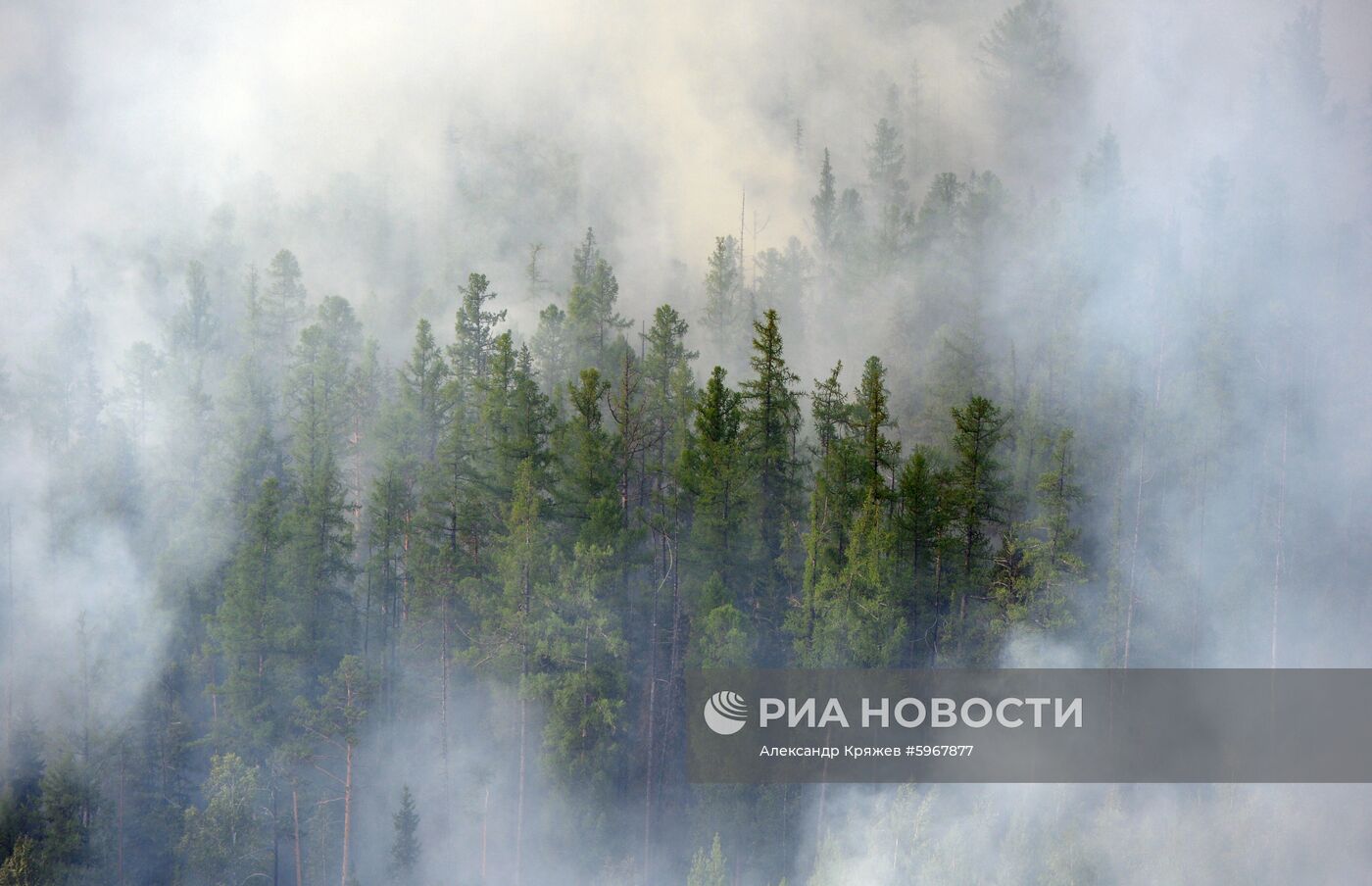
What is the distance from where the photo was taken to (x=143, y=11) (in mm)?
90375

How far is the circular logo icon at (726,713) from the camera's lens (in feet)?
150

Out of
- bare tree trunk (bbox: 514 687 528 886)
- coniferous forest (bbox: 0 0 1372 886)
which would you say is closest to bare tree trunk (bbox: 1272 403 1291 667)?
coniferous forest (bbox: 0 0 1372 886)

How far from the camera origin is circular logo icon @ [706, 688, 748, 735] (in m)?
45.8

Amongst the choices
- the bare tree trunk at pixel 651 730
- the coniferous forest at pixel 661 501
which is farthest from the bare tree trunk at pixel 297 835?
the bare tree trunk at pixel 651 730

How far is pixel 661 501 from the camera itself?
4938 centimetres

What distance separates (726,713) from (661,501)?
793cm

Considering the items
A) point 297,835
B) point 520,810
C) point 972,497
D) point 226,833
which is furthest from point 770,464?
point 226,833

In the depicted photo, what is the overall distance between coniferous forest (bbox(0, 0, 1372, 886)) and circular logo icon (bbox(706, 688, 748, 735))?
1.33 m

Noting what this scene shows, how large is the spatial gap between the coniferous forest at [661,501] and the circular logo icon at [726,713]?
1.33 metres

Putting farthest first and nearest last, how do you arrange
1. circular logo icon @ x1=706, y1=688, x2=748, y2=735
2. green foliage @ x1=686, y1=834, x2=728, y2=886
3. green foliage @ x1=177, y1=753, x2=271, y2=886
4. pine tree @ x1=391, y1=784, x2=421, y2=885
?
pine tree @ x1=391, y1=784, x2=421, y2=885
circular logo icon @ x1=706, y1=688, x2=748, y2=735
green foliage @ x1=177, y1=753, x2=271, y2=886
green foliage @ x1=686, y1=834, x2=728, y2=886

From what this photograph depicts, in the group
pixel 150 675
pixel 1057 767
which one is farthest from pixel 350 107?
pixel 1057 767

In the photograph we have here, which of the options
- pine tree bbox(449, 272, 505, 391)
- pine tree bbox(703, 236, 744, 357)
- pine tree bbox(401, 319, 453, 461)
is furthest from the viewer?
pine tree bbox(703, 236, 744, 357)

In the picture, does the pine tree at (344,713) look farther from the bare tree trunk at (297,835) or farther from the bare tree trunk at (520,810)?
the bare tree trunk at (520,810)

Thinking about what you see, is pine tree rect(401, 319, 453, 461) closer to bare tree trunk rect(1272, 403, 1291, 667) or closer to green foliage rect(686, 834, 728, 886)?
green foliage rect(686, 834, 728, 886)
